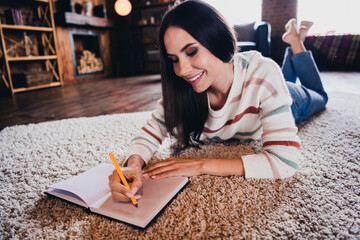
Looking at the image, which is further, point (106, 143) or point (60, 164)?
point (106, 143)

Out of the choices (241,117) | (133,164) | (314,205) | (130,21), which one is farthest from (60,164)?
(130,21)

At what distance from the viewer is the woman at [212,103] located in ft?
2.28

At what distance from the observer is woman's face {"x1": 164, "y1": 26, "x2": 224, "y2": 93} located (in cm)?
70

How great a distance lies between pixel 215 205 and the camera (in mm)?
618

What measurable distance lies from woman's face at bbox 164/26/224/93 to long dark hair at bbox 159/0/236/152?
2 cm

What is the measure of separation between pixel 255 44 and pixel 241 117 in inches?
105

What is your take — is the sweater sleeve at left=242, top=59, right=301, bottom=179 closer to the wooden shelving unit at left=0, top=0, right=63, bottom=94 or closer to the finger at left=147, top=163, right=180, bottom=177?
the finger at left=147, top=163, right=180, bottom=177

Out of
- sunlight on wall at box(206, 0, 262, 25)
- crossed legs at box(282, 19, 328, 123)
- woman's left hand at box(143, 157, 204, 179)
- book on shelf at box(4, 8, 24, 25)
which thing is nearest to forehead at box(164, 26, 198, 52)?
woman's left hand at box(143, 157, 204, 179)

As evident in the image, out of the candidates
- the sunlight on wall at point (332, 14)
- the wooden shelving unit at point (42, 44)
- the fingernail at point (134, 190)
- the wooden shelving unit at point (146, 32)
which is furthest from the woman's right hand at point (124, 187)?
the sunlight on wall at point (332, 14)

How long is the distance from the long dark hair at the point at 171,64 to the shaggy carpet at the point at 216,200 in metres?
0.14

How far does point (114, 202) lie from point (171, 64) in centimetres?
51

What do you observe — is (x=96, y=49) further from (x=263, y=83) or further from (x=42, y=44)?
(x=263, y=83)

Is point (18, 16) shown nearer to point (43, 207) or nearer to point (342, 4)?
point (43, 207)

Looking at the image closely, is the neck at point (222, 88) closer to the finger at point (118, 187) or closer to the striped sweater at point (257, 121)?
the striped sweater at point (257, 121)
